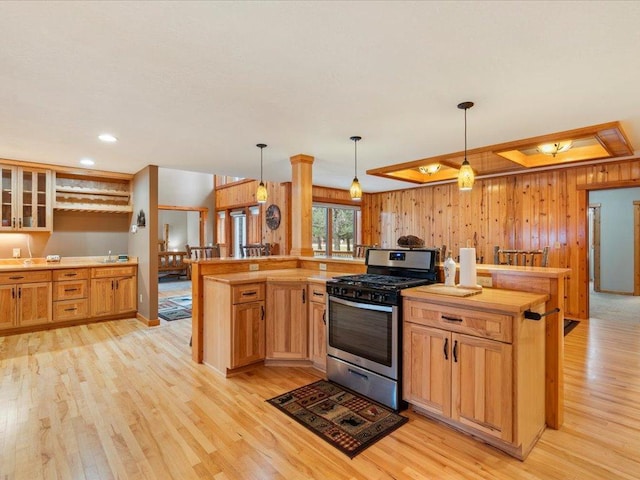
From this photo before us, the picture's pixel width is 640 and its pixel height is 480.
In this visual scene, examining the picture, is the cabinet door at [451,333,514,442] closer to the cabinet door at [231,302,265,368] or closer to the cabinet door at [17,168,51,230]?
the cabinet door at [231,302,265,368]

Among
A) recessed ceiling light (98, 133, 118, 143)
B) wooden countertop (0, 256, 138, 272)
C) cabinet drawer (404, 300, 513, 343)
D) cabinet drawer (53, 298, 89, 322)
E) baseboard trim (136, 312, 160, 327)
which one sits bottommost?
baseboard trim (136, 312, 160, 327)

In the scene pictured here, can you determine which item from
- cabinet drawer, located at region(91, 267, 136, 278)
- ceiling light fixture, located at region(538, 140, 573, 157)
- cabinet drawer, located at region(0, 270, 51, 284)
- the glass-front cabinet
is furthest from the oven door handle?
the glass-front cabinet

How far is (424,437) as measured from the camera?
2.17m

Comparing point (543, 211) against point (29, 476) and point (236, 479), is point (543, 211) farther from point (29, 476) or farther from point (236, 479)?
point (29, 476)

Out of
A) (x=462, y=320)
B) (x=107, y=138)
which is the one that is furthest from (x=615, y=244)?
(x=107, y=138)

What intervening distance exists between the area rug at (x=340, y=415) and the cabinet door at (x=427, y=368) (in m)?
0.23

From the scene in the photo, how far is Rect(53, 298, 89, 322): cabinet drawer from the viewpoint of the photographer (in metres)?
4.66

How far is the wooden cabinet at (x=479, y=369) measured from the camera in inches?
76.0

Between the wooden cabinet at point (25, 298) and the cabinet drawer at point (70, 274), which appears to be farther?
the cabinet drawer at point (70, 274)

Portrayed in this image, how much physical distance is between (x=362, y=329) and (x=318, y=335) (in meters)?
0.62

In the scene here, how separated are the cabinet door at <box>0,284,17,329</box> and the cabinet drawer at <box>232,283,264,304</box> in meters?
3.51

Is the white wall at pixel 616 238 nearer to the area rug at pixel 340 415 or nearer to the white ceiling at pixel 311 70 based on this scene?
the white ceiling at pixel 311 70

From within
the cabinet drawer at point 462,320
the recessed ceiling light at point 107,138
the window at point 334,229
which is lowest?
the cabinet drawer at point 462,320

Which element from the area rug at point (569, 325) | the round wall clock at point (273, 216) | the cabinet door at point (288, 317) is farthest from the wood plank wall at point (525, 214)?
the cabinet door at point (288, 317)
